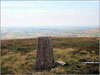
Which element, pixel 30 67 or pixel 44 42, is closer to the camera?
pixel 44 42

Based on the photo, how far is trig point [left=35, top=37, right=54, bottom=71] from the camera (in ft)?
38.7

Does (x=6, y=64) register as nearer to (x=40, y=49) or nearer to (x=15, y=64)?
(x=15, y=64)

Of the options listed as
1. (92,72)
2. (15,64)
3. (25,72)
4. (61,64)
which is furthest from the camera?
(15,64)

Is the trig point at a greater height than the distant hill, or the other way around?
the trig point

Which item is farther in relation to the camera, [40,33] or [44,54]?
[40,33]

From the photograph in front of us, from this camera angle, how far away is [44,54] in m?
11.8

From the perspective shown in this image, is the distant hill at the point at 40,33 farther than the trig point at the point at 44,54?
Yes

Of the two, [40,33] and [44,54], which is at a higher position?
[44,54]

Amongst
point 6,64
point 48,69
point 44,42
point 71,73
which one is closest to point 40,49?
point 44,42

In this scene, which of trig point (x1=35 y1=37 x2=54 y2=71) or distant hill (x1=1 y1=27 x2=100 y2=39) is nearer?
trig point (x1=35 y1=37 x2=54 y2=71)

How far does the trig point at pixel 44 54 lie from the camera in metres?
11.8

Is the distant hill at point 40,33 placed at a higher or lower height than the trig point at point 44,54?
lower

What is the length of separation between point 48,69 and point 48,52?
1.25m

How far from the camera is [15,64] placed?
45.2 ft
